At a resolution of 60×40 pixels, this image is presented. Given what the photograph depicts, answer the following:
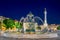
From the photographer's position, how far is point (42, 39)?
654 inches

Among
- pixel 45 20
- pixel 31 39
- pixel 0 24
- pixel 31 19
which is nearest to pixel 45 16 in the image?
pixel 45 20

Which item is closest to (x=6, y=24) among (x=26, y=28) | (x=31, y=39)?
(x=26, y=28)

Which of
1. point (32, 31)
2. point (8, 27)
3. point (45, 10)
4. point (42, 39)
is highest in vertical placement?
point (45, 10)

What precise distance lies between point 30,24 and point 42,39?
16.1 feet

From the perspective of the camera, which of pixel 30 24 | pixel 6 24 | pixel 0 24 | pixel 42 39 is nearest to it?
pixel 42 39

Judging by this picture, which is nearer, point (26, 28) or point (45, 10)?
point (26, 28)

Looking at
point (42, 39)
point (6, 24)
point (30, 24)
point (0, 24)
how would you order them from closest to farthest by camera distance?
point (42, 39), point (30, 24), point (6, 24), point (0, 24)

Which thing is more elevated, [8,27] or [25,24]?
[8,27]

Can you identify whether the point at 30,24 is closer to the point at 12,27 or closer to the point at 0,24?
the point at 12,27

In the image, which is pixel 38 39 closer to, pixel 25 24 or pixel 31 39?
pixel 31 39

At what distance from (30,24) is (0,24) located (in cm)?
1944

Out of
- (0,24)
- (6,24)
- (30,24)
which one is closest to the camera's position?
(30,24)

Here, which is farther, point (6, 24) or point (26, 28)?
point (6, 24)

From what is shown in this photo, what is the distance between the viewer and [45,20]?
37031mm
